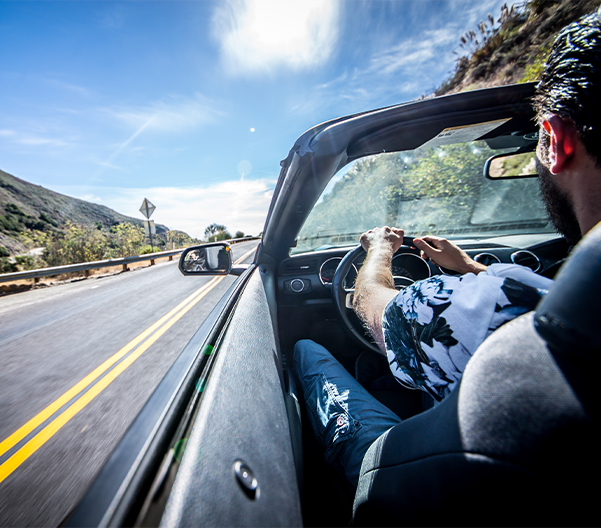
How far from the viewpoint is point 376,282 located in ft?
4.91

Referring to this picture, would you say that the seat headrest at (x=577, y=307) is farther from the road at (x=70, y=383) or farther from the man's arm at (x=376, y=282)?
the road at (x=70, y=383)

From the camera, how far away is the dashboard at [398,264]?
2354 millimetres

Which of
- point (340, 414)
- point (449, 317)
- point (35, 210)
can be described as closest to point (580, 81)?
point (449, 317)

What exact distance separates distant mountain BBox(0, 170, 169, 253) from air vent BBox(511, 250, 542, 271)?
58.0 m

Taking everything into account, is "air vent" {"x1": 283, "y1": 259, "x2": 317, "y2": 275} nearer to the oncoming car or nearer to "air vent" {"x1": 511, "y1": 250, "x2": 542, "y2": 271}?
the oncoming car

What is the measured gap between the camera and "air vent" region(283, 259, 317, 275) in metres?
2.72

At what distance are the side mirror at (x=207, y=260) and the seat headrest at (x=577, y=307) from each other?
6.57 ft

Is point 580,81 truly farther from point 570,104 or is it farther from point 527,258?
point 527,258

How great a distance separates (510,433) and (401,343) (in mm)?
563

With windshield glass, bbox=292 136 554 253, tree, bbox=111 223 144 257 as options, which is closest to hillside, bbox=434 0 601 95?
windshield glass, bbox=292 136 554 253

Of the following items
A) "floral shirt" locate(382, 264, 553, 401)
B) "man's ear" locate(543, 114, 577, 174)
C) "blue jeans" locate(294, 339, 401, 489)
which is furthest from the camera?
"blue jeans" locate(294, 339, 401, 489)

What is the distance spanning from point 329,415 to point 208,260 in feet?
5.17

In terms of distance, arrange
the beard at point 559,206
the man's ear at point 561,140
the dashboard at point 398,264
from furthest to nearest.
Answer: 1. the dashboard at point 398,264
2. the beard at point 559,206
3. the man's ear at point 561,140

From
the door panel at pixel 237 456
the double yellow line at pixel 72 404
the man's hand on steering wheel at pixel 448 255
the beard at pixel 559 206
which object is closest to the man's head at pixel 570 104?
the beard at pixel 559 206
